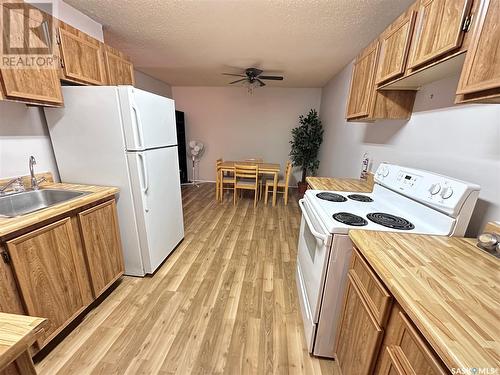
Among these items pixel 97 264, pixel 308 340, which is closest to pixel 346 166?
pixel 308 340

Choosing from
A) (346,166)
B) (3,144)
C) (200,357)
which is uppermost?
(3,144)

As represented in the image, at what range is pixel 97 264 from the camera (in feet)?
5.35

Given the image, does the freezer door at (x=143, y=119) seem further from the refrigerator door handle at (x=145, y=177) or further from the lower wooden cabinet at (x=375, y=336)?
the lower wooden cabinet at (x=375, y=336)

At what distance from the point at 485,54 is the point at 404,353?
43.0 inches

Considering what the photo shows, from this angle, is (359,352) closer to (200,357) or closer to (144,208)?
(200,357)

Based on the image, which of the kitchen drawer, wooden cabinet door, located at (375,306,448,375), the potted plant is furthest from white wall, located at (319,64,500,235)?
the potted plant

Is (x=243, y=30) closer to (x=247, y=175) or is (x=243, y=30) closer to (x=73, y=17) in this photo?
(x=73, y=17)

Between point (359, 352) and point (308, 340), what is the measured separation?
22.0 inches

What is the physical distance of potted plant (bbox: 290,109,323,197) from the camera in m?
4.58

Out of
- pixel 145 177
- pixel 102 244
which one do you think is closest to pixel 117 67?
pixel 145 177

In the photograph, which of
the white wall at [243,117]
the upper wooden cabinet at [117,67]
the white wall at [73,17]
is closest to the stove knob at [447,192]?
the upper wooden cabinet at [117,67]

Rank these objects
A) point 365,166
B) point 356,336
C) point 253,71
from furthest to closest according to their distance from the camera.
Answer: point 253,71 → point 365,166 → point 356,336

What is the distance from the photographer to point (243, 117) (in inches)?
207

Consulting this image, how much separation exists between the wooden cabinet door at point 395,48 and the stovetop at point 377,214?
81 centimetres
